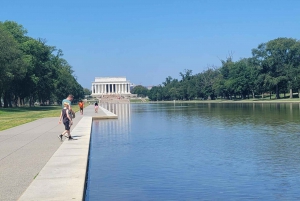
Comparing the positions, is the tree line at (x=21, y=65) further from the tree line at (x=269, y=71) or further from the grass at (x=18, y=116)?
the tree line at (x=269, y=71)

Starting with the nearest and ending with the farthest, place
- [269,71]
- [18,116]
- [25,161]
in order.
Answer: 1. [25,161]
2. [18,116]
3. [269,71]

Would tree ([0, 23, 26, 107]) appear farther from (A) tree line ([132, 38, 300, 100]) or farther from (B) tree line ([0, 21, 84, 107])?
(A) tree line ([132, 38, 300, 100])

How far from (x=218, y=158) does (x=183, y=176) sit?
3073 mm

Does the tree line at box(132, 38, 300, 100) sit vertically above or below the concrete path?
above

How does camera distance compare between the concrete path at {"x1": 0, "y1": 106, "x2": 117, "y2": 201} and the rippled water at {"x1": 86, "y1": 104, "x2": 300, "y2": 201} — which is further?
the rippled water at {"x1": 86, "y1": 104, "x2": 300, "y2": 201}

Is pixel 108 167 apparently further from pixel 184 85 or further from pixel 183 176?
pixel 184 85

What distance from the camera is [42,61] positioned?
262ft

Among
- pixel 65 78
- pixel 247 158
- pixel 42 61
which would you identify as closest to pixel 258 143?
pixel 247 158

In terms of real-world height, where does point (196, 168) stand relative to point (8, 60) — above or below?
below

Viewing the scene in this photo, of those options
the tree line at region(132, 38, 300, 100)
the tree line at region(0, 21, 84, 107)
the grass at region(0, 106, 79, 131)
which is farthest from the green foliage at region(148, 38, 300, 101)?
the grass at region(0, 106, 79, 131)

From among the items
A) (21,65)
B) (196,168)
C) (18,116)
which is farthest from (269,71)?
(196,168)

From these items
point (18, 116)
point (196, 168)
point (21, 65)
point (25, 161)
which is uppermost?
point (21, 65)

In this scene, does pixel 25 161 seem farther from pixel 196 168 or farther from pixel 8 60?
pixel 8 60

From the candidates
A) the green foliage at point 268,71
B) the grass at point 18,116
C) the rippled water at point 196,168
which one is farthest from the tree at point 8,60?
the green foliage at point 268,71
